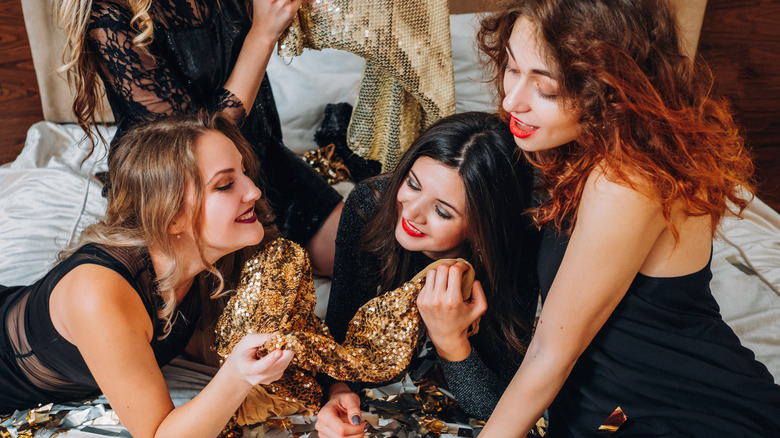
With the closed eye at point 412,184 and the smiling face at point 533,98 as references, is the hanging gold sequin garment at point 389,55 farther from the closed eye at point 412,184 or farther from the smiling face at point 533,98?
the smiling face at point 533,98

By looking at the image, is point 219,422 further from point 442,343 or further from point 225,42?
point 225,42

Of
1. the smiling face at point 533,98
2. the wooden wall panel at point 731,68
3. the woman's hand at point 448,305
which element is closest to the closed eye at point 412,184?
the woman's hand at point 448,305

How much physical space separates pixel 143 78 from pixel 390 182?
1.79 feet

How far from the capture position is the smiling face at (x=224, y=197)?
1.17 meters

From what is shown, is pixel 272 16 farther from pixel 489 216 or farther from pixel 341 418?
pixel 341 418

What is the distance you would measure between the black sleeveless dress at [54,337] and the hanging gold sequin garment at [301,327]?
0.15m

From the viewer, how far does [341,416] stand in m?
1.27

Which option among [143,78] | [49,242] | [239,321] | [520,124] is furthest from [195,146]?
[49,242]

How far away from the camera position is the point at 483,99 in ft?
7.73

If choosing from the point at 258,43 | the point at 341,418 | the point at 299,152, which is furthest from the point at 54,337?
the point at 299,152

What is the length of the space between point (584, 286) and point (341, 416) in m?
0.58

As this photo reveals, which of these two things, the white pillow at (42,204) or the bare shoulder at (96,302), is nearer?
the bare shoulder at (96,302)

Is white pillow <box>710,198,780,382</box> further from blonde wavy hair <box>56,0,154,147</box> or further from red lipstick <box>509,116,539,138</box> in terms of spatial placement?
blonde wavy hair <box>56,0,154,147</box>

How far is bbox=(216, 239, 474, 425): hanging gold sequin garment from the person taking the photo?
1.19 m
